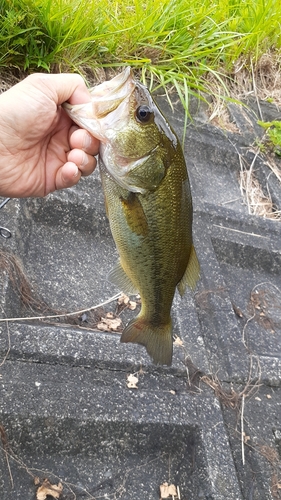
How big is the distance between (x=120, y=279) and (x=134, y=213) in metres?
0.32

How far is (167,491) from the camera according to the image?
1.84 m

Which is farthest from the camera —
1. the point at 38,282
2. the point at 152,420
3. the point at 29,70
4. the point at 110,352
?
the point at 29,70

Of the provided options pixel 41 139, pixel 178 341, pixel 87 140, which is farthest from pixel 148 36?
pixel 178 341

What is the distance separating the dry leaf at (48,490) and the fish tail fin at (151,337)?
0.63 metres

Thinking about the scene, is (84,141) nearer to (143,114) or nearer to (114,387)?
(143,114)

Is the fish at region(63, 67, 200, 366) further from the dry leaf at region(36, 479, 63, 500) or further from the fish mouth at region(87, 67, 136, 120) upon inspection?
the dry leaf at region(36, 479, 63, 500)

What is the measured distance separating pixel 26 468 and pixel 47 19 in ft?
8.06

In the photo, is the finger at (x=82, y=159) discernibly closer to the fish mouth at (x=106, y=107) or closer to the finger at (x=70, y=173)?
the finger at (x=70, y=173)

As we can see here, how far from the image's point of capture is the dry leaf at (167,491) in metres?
1.83

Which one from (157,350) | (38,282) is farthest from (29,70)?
(157,350)

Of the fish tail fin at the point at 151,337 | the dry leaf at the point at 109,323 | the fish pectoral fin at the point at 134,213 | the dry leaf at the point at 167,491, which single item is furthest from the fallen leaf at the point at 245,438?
the fish pectoral fin at the point at 134,213

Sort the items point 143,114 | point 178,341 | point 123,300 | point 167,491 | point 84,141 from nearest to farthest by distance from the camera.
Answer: point 143,114
point 84,141
point 167,491
point 178,341
point 123,300

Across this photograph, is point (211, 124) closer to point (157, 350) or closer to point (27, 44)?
point (27, 44)

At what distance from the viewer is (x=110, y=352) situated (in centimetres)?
202
